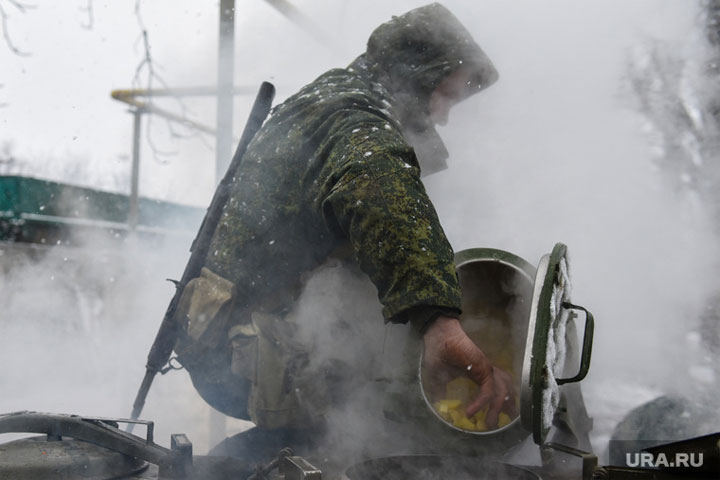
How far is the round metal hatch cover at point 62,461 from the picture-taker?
1282 mm

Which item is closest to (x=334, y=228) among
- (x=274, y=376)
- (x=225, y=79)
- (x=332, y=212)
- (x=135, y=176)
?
(x=332, y=212)

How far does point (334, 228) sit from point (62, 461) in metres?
1.03

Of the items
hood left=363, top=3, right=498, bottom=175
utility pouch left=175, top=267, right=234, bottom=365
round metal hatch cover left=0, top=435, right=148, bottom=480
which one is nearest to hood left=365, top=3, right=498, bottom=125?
hood left=363, top=3, right=498, bottom=175

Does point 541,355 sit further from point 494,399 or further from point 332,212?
point 332,212

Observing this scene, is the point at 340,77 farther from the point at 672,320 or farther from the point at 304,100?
the point at 672,320

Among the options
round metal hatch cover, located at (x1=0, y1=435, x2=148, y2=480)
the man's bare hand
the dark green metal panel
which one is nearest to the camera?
round metal hatch cover, located at (x1=0, y1=435, x2=148, y2=480)

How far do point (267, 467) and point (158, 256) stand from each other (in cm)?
809

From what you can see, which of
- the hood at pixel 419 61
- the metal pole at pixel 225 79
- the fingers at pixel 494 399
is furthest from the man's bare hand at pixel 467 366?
the metal pole at pixel 225 79

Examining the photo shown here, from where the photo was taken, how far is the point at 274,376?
6.53 feet

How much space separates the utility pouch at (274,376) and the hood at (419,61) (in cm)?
108

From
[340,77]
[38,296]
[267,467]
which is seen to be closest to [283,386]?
[267,467]

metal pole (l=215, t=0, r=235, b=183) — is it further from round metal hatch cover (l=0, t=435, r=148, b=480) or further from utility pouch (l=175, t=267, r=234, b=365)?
round metal hatch cover (l=0, t=435, r=148, b=480)

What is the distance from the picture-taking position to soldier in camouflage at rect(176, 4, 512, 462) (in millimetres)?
1643

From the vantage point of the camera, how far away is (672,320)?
3.42 meters
